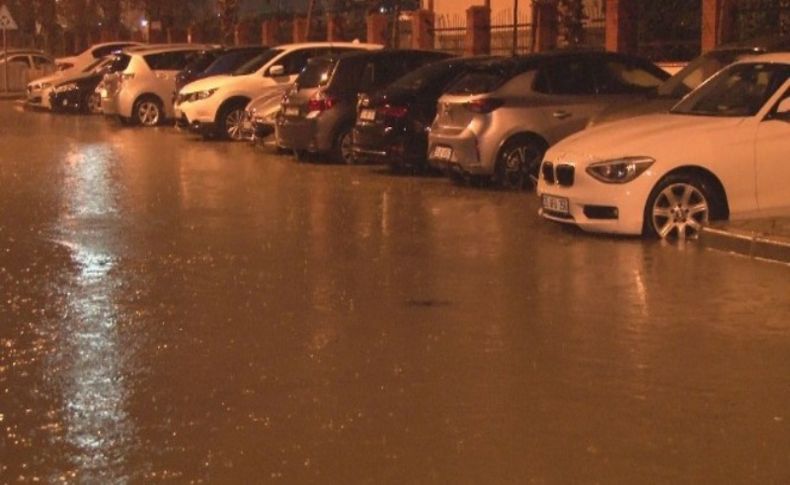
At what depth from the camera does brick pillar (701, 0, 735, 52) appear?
21.0 m

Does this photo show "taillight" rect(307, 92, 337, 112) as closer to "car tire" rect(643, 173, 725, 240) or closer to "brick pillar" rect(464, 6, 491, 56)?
"car tire" rect(643, 173, 725, 240)

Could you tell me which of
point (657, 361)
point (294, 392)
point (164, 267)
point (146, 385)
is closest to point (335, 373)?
point (294, 392)

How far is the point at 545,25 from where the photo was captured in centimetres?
2639

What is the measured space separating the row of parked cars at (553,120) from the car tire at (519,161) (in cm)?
1

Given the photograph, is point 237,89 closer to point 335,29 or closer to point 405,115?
point 405,115

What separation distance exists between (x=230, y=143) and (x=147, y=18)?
31059mm

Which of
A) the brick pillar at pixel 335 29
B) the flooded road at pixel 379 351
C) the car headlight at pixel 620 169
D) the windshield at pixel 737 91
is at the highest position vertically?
the brick pillar at pixel 335 29

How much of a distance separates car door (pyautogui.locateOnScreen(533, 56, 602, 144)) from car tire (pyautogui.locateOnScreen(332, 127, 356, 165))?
14.9ft

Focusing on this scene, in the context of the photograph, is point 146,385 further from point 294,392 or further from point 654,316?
point 654,316

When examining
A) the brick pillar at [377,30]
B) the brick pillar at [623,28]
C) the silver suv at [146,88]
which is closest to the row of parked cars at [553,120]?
the silver suv at [146,88]

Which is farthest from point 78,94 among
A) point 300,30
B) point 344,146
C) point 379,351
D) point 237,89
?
point 379,351

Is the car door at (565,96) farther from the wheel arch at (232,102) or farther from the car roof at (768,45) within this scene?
the wheel arch at (232,102)

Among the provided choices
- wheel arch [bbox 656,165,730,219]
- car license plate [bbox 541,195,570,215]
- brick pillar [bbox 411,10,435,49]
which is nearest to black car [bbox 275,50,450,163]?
car license plate [bbox 541,195,570,215]

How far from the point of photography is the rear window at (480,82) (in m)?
16.3
